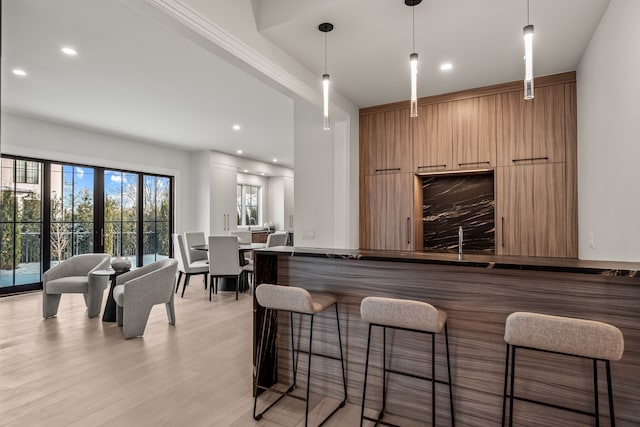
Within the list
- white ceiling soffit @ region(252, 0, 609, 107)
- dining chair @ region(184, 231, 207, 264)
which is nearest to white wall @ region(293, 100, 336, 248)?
white ceiling soffit @ region(252, 0, 609, 107)

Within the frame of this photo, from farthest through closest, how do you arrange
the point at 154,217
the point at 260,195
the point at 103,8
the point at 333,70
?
1. the point at 260,195
2. the point at 154,217
3. the point at 333,70
4. the point at 103,8

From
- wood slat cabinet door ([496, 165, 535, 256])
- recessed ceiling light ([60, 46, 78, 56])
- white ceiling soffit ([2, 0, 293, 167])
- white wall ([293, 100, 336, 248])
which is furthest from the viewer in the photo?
white wall ([293, 100, 336, 248])

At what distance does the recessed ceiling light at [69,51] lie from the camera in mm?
3312

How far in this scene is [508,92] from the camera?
11.9 feet

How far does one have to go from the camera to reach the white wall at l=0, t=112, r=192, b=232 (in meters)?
5.40

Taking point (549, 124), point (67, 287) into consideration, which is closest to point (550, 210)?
point (549, 124)

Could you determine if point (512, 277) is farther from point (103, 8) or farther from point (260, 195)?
point (260, 195)

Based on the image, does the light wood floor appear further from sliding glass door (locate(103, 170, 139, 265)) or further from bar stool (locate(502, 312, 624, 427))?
sliding glass door (locate(103, 170, 139, 265))

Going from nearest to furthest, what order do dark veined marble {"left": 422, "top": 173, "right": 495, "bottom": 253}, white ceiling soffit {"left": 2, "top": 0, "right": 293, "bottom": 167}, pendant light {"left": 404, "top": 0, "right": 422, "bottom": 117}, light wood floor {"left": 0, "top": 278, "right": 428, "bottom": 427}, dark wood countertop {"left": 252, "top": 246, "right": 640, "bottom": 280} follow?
1. dark wood countertop {"left": 252, "top": 246, "right": 640, "bottom": 280}
2. pendant light {"left": 404, "top": 0, "right": 422, "bottom": 117}
3. light wood floor {"left": 0, "top": 278, "right": 428, "bottom": 427}
4. white ceiling soffit {"left": 2, "top": 0, "right": 293, "bottom": 167}
5. dark veined marble {"left": 422, "top": 173, "right": 495, "bottom": 253}

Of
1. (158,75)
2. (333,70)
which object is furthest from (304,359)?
(158,75)

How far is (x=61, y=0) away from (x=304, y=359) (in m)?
3.14

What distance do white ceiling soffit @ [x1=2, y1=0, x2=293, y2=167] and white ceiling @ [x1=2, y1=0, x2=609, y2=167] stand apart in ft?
0.04

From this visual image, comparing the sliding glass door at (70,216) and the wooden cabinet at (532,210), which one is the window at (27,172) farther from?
the wooden cabinet at (532,210)

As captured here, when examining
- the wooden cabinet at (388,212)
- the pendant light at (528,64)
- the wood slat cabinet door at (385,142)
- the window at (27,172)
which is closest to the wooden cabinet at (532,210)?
the wooden cabinet at (388,212)
